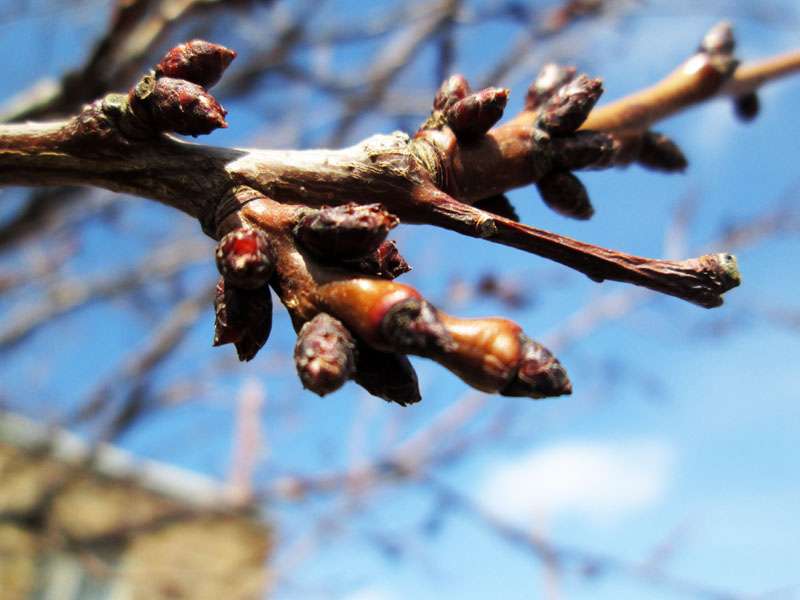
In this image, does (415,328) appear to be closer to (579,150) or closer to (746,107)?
(579,150)

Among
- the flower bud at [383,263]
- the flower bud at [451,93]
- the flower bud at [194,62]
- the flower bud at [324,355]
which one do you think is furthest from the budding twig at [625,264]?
the flower bud at [194,62]

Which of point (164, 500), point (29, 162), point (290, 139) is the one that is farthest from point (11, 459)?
point (29, 162)

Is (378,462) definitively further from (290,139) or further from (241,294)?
(241,294)

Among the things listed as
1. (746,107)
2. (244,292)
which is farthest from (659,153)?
(244,292)

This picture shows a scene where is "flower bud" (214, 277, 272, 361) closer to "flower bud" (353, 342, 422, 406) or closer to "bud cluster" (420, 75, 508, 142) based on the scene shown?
"flower bud" (353, 342, 422, 406)

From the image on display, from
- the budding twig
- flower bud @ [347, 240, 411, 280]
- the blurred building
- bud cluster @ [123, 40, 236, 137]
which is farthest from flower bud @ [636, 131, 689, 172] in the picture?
the blurred building
